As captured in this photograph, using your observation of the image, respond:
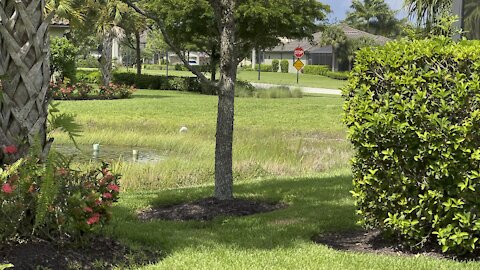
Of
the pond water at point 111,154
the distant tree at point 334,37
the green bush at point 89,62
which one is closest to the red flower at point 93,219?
the pond water at point 111,154

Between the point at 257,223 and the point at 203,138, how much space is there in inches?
320

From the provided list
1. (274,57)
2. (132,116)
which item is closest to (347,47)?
(274,57)

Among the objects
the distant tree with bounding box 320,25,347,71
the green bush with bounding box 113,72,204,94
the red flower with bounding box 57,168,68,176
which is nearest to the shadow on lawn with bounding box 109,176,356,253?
the red flower with bounding box 57,168,68,176

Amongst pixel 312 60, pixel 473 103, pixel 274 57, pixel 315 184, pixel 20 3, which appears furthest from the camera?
pixel 274 57

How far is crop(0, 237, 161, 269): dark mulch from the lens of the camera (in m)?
4.62

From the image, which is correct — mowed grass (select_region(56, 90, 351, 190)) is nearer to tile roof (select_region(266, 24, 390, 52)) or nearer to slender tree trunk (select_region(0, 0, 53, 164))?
slender tree trunk (select_region(0, 0, 53, 164))

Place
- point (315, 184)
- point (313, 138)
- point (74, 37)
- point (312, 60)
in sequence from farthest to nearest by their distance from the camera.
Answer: point (312, 60) < point (74, 37) < point (313, 138) < point (315, 184)

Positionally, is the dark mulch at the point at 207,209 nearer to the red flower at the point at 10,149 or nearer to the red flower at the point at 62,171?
the red flower at the point at 62,171

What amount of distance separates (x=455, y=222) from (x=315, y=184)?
157 inches

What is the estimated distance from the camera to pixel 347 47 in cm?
7388

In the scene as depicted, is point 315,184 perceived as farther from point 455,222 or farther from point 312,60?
point 312,60

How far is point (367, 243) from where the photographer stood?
6.18m

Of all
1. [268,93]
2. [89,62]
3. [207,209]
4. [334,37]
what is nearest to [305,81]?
[334,37]

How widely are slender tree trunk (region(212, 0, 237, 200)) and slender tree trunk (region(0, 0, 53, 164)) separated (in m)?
2.81
